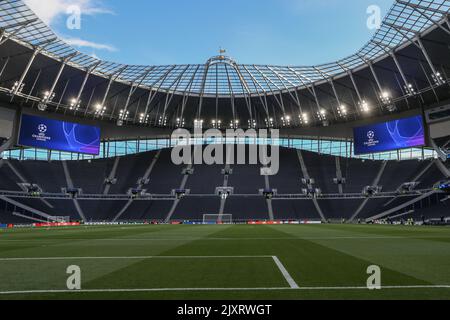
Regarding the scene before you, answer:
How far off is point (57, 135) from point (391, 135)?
192 feet

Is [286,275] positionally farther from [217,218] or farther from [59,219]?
[59,219]

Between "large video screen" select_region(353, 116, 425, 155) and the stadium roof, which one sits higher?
the stadium roof

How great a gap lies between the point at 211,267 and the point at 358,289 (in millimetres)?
4303

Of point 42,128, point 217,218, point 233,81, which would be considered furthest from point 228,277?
point 233,81

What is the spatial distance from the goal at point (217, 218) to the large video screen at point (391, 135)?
27.2 meters

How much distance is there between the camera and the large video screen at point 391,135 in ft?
197

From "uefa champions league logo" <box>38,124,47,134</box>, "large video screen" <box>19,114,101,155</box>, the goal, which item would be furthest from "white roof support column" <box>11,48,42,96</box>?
the goal

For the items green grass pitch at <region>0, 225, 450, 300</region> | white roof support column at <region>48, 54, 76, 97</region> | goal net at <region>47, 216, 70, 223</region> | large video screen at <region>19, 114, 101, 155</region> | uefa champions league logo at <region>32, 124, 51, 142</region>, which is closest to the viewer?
green grass pitch at <region>0, 225, 450, 300</region>

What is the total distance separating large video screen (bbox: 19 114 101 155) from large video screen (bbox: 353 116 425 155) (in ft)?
164

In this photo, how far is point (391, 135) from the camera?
6312 cm

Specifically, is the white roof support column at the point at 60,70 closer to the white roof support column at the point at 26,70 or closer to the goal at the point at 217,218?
the white roof support column at the point at 26,70

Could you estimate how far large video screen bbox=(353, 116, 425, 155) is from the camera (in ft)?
197

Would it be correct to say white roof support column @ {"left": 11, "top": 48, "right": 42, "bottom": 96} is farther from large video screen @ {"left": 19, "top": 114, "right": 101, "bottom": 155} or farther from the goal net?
the goal net

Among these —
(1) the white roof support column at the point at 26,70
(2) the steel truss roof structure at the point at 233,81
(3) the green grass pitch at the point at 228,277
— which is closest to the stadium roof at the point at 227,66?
(2) the steel truss roof structure at the point at 233,81
